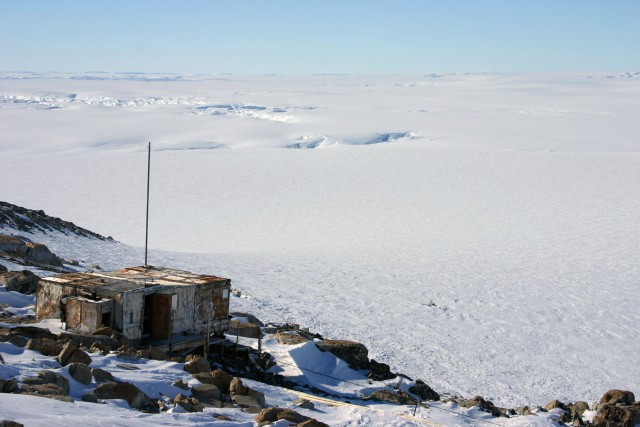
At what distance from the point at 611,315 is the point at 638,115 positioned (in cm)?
4942

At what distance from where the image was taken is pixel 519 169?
111 feet

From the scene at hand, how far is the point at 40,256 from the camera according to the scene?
13930 millimetres

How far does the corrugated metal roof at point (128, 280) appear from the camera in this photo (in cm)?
862

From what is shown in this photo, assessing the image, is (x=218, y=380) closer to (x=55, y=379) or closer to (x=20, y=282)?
(x=55, y=379)

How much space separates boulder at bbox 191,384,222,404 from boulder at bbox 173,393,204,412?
235mm

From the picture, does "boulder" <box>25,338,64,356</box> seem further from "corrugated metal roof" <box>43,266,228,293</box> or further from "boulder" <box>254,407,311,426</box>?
"boulder" <box>254,407,311,426</box>

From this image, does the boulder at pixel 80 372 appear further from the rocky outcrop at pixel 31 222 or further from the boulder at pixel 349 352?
the rocky outcrop at pixel 31 222

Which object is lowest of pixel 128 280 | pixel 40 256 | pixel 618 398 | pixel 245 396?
pixel 618 398

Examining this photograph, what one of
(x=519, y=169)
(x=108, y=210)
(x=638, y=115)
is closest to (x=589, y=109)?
(x=638, y=115)

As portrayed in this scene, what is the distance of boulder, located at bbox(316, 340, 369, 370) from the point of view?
9.71 m

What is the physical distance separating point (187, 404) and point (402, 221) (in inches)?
765

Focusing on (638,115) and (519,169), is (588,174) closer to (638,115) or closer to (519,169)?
(519,169)

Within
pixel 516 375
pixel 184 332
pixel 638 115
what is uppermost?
pixel 638 115

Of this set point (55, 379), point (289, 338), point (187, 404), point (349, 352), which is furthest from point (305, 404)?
Answer: point (289, 338)
